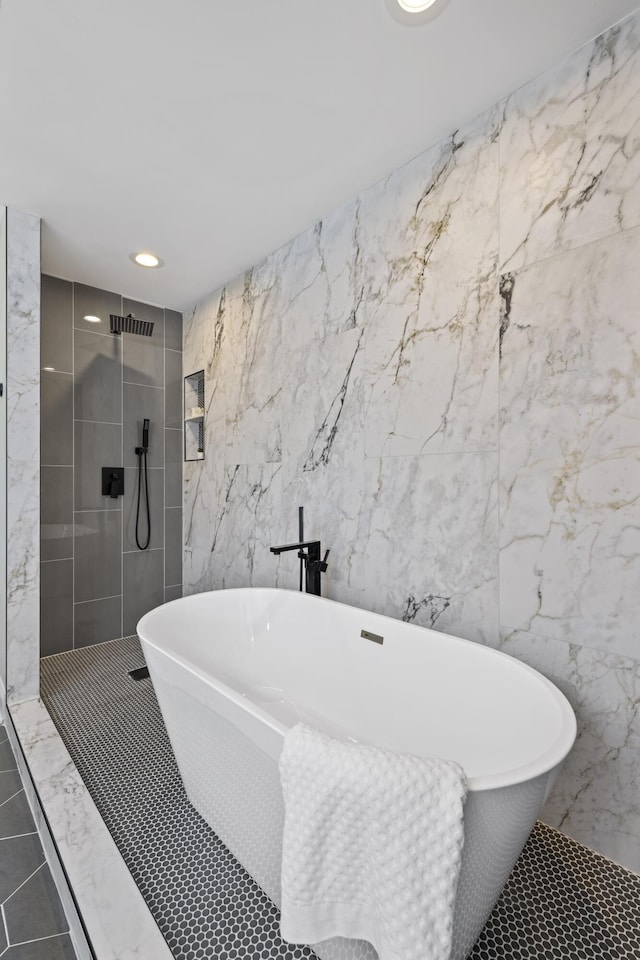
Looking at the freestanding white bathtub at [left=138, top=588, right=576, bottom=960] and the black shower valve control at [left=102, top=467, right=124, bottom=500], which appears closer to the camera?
the freestanding white bathtub at [left=138, top=588, right=576, bottom=960]

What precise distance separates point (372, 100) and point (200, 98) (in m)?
0.63

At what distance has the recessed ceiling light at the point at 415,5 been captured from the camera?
1.37m

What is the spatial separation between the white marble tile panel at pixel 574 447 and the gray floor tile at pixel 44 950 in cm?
162

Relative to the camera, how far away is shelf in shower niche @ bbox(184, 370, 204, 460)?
3545mm

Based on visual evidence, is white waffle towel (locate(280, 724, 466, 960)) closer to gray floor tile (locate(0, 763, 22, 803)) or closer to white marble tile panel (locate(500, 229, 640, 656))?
white marble tile panel (locate(500, 229, 640, 656))

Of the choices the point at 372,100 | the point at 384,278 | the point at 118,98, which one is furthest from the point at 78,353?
the point at 372,100

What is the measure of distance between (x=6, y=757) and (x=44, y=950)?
109 cm

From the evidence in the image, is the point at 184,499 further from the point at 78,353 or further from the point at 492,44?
the point at 492,44

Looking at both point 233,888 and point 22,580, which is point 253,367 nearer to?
point 22,580

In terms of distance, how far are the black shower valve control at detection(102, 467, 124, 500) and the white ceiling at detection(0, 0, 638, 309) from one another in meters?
1.52

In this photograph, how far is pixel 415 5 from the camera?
1378mm

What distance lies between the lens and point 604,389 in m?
1.46

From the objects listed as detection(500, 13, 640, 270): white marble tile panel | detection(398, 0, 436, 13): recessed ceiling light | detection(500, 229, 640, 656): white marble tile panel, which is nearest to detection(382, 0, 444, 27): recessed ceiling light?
detection(398, 0, 436, 13): recessed ceiling light

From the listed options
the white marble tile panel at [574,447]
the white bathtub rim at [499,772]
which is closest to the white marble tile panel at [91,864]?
the white bathtub rim at [499,772]
